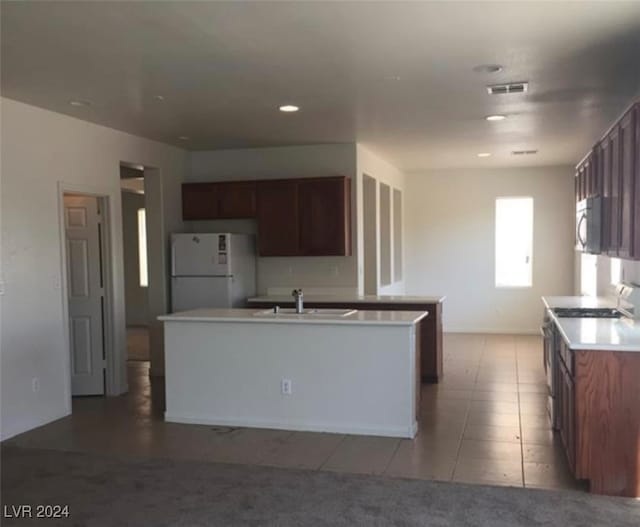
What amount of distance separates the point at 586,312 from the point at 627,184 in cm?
135

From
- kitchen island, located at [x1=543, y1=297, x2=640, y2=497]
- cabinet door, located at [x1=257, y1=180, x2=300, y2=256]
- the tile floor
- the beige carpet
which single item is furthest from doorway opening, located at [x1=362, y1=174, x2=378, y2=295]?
kitchen island, located at [x1=543, y1=297, x2=640, y2=497]

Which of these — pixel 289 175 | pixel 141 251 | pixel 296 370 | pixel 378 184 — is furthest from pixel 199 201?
pixel 141 251

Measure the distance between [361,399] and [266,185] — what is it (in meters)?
3.15

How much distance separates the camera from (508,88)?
454 centimetres

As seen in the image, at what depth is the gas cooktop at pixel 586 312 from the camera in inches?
183

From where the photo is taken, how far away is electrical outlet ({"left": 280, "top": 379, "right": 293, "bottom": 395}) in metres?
4.87

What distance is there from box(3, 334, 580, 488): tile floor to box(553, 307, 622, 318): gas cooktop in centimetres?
89

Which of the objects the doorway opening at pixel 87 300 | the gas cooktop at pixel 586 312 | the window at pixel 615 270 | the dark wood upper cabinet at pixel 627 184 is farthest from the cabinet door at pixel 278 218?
the dark wood upper cabinet at pixel 627 184

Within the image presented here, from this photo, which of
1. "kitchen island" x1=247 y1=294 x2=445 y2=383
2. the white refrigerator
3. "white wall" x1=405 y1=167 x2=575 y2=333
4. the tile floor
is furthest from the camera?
"white wall" x1=405 y1=167 x2=575 y2=333

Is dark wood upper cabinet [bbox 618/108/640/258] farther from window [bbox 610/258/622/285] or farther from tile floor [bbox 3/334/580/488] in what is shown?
window [bbox 610/258/622/285]

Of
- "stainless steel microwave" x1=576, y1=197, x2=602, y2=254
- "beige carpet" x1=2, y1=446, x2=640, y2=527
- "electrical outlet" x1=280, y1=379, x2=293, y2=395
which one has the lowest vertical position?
"beige carpet" x1=2, y1=446, x2=640, y2=527

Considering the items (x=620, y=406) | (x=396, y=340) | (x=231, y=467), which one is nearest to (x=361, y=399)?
(x=396, y=340)

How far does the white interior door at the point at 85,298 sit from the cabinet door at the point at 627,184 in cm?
461

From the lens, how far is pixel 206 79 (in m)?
4.25
